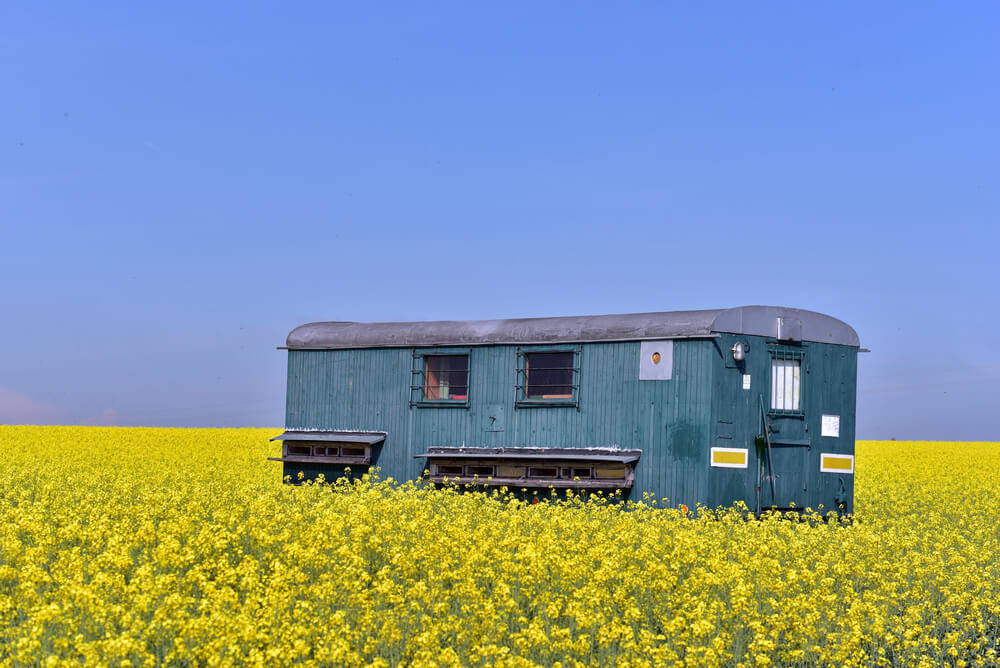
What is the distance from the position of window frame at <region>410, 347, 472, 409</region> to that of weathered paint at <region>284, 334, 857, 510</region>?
3.0 inches

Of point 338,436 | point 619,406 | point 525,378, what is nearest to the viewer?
point 619,406

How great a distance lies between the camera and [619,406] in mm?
16375

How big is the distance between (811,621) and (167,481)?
46.6ft

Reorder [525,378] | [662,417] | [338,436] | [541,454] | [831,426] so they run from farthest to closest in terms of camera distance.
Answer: [338,436] < [525,378] < [831,426] < [541,454] < [662,417]

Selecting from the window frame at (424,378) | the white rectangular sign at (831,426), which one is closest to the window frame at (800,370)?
the white rectangular sign at (831,426)

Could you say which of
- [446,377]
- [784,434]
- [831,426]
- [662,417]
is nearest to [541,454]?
[662,417]

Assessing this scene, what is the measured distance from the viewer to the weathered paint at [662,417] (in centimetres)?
1566

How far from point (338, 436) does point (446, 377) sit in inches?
104

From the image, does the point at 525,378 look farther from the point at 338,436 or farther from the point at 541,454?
the point at 338,436

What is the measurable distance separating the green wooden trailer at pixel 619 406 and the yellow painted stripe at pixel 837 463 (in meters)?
0.03

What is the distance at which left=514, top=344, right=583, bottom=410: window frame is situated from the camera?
16844 millimetres

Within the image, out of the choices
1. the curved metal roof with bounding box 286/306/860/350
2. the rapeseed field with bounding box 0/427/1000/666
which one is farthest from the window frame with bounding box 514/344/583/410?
the rapeseed field with bounding box 0/427/1000/666

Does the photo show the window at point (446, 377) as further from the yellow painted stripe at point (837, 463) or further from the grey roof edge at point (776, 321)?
the yellow painted stripe at point (837, 463)

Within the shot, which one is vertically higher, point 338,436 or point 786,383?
point 786,383
